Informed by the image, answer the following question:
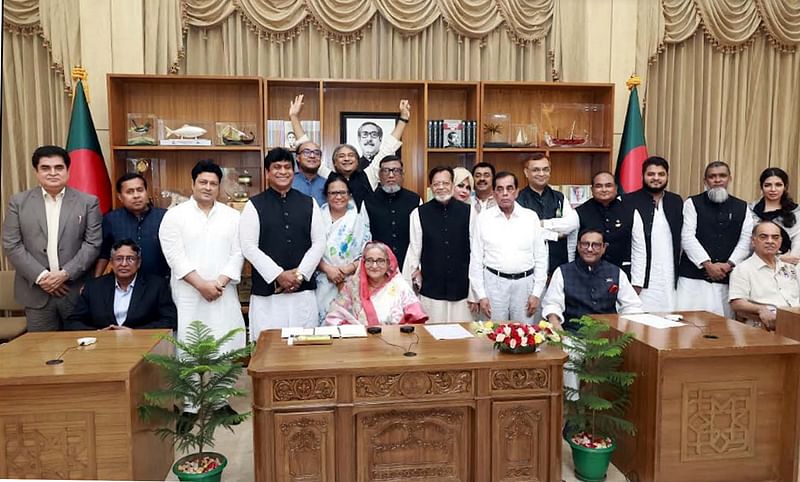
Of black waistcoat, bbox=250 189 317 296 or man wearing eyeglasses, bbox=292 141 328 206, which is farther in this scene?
man wearing eyeglasses, bbox=292 141 328 206

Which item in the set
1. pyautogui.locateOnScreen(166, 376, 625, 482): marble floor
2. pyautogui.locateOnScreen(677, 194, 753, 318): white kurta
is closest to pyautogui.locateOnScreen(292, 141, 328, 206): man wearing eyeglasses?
pyautogui.locateOnScreen(166, 376, 625, 482): marble floor

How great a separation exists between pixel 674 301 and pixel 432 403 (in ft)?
8.31

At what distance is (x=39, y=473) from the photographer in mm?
2396

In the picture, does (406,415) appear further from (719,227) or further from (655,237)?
(719,227)

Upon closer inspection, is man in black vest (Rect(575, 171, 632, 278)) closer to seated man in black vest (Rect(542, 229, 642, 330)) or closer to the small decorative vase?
seated man in black vest (Rect(542, 229, 642, 330))

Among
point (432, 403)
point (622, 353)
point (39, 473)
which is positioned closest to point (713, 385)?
point (622, 353)

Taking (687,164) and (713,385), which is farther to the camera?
(687,164)

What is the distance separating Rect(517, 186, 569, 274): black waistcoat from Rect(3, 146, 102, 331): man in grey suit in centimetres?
281

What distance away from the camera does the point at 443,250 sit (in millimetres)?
3941

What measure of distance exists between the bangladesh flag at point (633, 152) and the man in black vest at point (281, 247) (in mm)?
2747

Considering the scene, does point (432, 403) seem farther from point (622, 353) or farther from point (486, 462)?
point (622, 353)

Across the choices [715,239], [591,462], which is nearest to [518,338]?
[591,462]

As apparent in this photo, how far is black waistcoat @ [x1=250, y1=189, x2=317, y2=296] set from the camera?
3721 millimetres

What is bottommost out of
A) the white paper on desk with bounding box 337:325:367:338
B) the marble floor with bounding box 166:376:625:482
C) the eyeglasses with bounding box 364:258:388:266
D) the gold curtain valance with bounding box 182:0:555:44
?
the marble floor with bounding box 166:376:625:482
